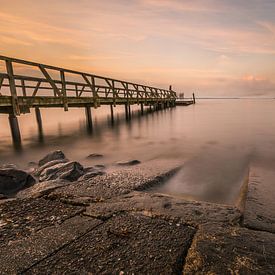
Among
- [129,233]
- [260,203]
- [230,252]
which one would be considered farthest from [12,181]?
[260,203]

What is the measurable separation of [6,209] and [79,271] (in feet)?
5.21

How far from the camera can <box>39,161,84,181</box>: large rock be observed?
3830 mm

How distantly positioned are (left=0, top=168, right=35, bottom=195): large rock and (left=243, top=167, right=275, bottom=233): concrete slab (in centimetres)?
390

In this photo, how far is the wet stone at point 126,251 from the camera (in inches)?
58.8

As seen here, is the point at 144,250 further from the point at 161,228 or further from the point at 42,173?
the point at 42,173

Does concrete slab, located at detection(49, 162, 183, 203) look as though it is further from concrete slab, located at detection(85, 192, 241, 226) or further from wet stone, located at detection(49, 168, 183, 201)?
concrete slab, located at detection(85, 192, 241, 226)

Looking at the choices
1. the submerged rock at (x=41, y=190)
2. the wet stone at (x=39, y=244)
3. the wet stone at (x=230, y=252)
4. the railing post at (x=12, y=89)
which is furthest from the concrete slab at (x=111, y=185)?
the railing post at (x=12, y=89)

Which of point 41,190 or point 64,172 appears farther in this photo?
point 64,172

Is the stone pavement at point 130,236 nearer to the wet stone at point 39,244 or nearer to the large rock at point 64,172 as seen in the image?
the wet stone at point 39,244

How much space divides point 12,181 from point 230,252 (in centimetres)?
387

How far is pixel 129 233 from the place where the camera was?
74.6 inches

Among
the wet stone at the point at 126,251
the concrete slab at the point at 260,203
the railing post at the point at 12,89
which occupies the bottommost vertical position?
the concrete slab at the point at 260,203

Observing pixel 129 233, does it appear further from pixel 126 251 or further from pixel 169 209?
pixel 169 209

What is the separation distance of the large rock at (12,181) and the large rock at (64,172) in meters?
0.33
